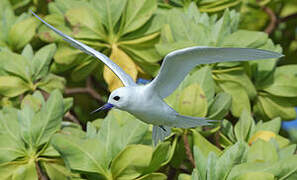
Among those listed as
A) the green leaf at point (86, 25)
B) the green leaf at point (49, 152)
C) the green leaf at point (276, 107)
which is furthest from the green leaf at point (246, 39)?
the green leaf at point (49, 152)

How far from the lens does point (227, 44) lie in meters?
0.87

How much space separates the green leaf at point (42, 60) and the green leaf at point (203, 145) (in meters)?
0.30

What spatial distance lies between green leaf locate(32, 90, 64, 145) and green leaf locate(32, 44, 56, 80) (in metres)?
0.13

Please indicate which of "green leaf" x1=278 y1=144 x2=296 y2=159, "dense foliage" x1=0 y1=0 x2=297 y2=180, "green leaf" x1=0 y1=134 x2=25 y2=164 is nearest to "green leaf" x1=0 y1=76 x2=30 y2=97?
"dense foliage" x1=0 y1=0 x2=297 y2=180

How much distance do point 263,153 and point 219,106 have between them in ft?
0.42

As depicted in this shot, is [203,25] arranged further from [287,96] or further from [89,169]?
[89,169]

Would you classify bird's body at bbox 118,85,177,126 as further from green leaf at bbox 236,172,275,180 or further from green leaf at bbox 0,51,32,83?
green leaf at bbox 0,51,32,83

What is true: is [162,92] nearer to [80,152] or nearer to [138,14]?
[80,152]

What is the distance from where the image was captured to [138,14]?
93cm

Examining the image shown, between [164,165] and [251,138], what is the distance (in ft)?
0.45

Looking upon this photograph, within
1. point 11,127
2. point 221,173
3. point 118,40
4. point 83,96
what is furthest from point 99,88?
point 221,173

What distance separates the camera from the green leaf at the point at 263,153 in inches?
28.1

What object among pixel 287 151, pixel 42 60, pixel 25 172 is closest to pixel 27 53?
pixel 42 60

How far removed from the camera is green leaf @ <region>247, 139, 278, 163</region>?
71 cm
